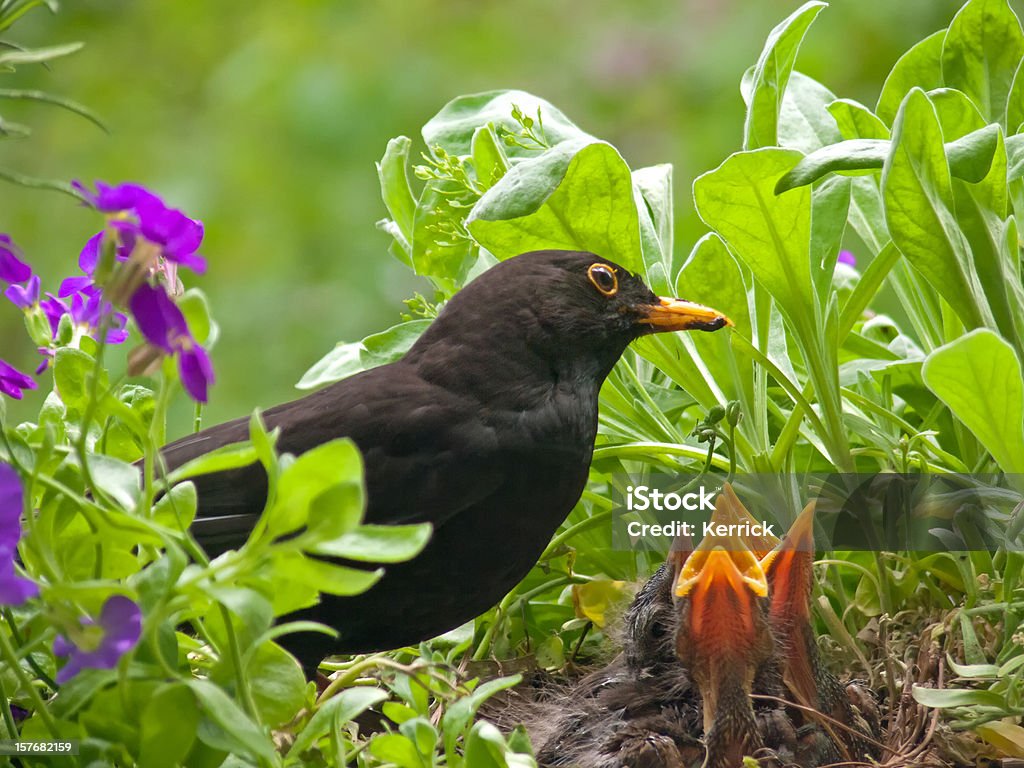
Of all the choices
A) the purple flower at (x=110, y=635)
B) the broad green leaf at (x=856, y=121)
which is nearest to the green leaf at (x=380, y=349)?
the broad green leaf at (x=856, y=121)

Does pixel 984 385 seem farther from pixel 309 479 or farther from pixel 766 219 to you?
pixel 309 479

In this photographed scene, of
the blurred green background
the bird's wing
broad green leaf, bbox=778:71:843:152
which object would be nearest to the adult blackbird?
the bird's wing

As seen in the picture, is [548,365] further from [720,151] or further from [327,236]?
[327,236]

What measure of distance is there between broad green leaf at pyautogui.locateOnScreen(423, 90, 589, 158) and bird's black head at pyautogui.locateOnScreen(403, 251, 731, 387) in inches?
9.2

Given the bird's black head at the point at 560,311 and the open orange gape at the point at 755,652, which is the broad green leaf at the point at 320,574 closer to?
the open orange gape at the point at 755,652

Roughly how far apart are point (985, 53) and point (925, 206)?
1.34 ft

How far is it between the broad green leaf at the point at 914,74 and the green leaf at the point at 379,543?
3.58 feet

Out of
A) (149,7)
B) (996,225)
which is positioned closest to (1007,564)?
(996,225)

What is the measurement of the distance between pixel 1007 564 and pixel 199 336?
2.85 ft

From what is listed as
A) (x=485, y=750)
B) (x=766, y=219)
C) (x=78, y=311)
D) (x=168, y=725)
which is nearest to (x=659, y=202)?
(x=766, y=219)

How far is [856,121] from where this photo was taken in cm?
153

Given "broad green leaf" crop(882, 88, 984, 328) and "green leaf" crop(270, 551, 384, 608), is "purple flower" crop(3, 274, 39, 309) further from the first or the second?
"broad green leaf" crop(882, 88, 984, 328)

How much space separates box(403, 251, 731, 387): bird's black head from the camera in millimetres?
1465

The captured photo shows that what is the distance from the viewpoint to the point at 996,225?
1361 mm
